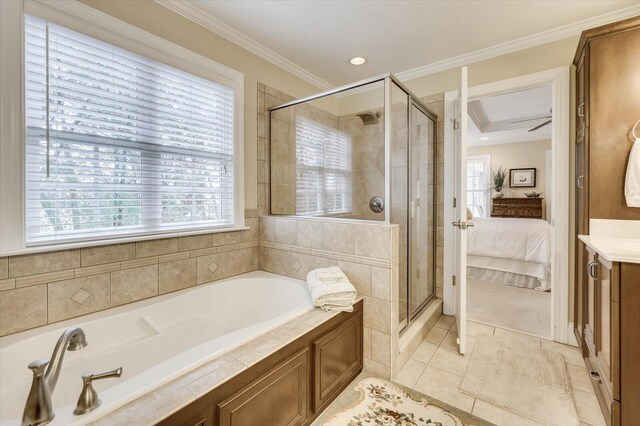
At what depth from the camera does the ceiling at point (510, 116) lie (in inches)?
163

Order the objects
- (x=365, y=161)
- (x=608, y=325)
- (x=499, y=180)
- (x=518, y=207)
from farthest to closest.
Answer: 1. (x=499, y=180)
2. (x=518, y=207)
3. (x=365, y=161)
4. (x=608, y=325)

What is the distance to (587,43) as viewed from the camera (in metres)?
1.87

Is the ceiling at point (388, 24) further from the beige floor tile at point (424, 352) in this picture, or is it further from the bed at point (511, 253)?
the beige floor tile at point (424, 352)

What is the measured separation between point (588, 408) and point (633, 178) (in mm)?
1381

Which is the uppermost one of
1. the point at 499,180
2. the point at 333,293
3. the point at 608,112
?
the point at 499,180

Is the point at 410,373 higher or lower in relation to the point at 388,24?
lower

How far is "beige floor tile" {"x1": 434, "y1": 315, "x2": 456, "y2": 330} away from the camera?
2.65 meters

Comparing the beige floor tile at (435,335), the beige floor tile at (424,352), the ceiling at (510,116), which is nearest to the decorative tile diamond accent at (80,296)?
the beige floor tile at (424,352)

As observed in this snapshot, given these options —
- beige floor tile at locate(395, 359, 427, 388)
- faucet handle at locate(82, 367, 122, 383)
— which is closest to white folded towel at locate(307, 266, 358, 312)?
beige floor tile at locate(395, 359, 427, 388)

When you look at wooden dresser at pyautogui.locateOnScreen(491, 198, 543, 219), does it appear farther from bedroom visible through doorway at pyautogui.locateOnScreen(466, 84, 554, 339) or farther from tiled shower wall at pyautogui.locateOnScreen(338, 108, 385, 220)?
tiled shower wall at pyautogui.locateOnScreen(338, 108, 385, 220)

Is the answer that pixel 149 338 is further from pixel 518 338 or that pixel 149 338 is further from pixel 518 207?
→ pixel 518 207

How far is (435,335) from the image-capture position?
249cm

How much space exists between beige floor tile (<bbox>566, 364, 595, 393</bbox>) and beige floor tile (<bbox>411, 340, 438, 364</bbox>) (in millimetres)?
851

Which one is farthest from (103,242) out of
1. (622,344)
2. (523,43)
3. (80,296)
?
(523,43)
